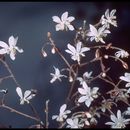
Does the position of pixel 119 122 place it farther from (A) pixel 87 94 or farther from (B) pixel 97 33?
(B) pixel 97 33

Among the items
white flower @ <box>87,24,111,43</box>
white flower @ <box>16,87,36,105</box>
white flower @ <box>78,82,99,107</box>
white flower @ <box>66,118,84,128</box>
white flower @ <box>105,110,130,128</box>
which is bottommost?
white flower @ <box>105,110,130,128</box>

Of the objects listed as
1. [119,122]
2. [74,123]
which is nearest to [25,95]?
[74,123]

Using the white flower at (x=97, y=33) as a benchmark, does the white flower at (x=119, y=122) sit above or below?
below

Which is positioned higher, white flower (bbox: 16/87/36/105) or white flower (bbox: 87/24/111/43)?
white flower (bbox: 87/24/111/43)

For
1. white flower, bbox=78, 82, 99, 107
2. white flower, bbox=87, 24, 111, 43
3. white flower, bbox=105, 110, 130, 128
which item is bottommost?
white flower, bbox=105, 110, 130, 128

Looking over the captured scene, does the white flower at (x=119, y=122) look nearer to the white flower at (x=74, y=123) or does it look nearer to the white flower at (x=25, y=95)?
the white flower at (x=74, y=123)

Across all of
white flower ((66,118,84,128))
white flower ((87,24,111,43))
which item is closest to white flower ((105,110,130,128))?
white flower ((66,118,84,128))

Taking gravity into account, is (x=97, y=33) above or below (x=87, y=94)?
above

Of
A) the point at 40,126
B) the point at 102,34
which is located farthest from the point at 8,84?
the point at 102,34

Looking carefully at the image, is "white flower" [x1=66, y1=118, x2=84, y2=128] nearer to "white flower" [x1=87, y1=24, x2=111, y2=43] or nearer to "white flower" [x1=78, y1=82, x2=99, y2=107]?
"white flower" [x1=78, y1=82, x2=99, y2=107]

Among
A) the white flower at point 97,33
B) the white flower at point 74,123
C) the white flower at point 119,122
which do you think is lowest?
the white flower at point 119,122

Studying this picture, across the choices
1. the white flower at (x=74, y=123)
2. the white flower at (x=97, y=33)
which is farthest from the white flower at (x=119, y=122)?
the white flower at (x=97, y=33)
